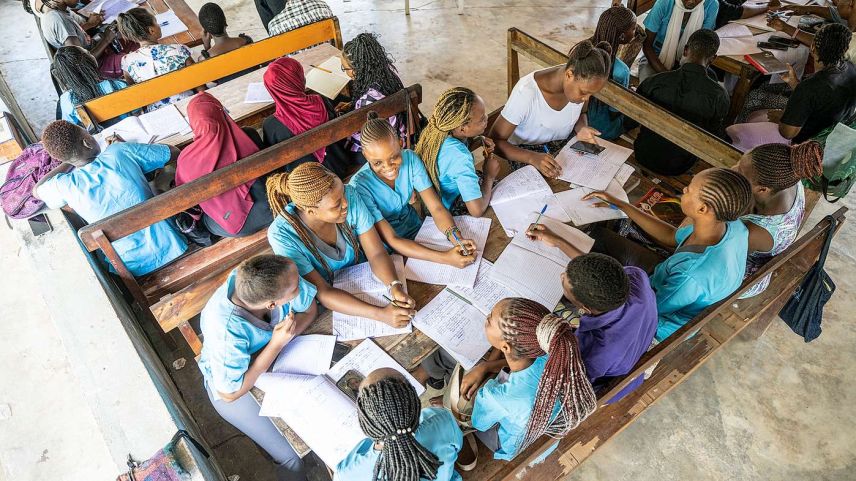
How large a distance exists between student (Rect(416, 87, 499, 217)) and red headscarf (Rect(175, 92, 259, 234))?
39.9 inches

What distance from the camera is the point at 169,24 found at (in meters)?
4.68

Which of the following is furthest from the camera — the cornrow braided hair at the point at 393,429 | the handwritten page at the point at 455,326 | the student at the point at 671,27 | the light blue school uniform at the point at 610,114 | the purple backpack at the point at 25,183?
the student at the point at 671,27

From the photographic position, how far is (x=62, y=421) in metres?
2.94

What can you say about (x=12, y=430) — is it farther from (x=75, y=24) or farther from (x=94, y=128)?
(x=75, y=24)

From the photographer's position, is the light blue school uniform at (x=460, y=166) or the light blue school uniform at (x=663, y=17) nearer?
the light blue school uniform at (x=460, y=166)

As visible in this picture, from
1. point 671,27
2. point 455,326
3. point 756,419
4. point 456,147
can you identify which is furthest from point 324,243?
point 671,27

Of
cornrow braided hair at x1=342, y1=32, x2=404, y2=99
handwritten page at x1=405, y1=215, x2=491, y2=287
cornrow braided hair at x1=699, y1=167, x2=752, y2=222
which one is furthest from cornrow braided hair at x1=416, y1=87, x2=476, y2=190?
cornrow braided hair at x1=699, y1=167, x2=752, y2=222

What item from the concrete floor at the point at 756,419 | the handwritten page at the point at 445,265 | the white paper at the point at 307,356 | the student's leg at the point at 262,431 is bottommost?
the concrete floor at the point at 756,419

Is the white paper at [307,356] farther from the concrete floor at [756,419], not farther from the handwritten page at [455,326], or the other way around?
the concrete floor at [756,419]

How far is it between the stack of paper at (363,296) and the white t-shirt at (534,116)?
118 cm

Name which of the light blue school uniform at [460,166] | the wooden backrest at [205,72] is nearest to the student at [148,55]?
the wooden backrest at [205,72]

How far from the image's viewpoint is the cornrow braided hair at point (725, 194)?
1976 mm

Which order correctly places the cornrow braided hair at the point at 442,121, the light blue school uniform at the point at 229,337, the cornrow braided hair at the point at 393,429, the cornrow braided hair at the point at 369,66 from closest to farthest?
the cornrow braided hair at the point at 393,429 → the light blue school uniform at the point at 229,337 → the cornrow braided hair at the point at 442,121 → the cornrow braided hair at the point at 369,66

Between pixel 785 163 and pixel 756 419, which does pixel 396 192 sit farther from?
pixel 756 419
